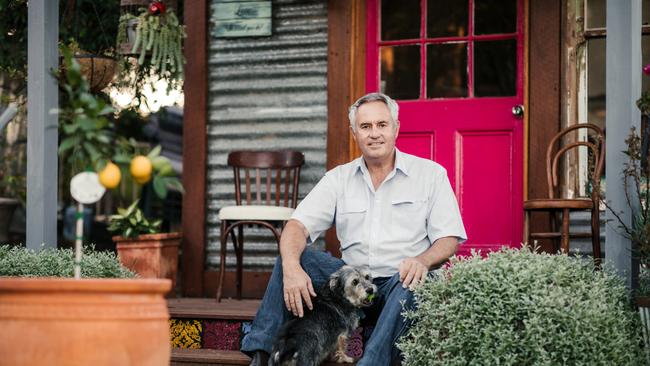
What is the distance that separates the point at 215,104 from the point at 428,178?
2563 millimetres

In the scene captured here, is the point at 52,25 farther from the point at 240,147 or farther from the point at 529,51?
the point at 529,51

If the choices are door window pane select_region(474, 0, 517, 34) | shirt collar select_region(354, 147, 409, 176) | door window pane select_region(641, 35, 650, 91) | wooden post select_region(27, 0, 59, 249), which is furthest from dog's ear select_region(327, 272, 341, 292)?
door window pane select_region(474, 0, 517, 34)

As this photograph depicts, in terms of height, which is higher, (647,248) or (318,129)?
(318,129)

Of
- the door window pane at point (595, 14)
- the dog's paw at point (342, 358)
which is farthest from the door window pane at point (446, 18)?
the dog's paw at point (342, 358)

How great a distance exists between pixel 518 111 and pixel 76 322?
3904mm

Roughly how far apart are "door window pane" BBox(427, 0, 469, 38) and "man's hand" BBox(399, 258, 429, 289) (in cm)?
268

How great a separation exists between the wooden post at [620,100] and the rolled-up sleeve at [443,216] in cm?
66

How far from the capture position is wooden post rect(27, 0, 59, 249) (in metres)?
4.88

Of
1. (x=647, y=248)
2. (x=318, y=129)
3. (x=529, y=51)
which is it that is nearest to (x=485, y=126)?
(x=529, y=51)

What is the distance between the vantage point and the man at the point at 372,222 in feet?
12.7

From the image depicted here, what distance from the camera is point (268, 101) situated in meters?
6.22

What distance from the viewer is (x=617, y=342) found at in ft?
11.3

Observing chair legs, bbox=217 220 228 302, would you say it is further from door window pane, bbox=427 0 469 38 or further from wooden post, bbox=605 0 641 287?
wooden post, bbox=605 0 641 287

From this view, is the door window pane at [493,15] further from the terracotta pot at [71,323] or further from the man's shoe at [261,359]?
the terracotta pot at [71,323]
